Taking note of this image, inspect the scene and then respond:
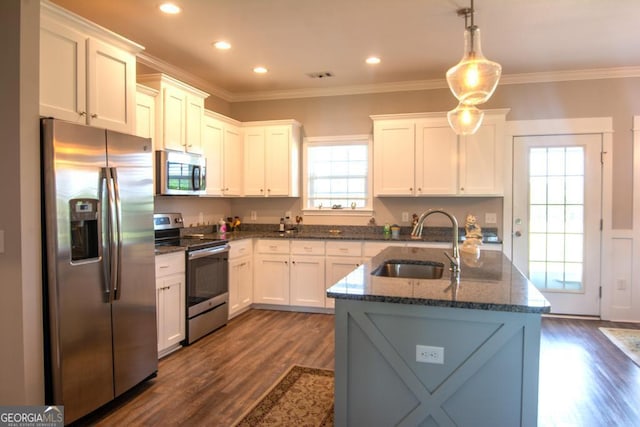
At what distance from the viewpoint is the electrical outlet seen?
1825 millimetres

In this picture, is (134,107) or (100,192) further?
(134,107)

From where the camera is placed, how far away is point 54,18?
2361 mm

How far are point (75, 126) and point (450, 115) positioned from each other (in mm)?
2538

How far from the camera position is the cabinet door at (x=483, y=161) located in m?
4.46

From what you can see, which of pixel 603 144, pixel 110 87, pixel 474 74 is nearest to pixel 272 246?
pixel 110 87

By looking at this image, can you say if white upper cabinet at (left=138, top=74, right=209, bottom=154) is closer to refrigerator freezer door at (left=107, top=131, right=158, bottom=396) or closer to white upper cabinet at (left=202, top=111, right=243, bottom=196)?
white upper cabinet at (left=202, top=111, right=243, bottom=196)

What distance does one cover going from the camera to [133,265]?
274 cm

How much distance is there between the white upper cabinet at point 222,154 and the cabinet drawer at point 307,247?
1.05 m

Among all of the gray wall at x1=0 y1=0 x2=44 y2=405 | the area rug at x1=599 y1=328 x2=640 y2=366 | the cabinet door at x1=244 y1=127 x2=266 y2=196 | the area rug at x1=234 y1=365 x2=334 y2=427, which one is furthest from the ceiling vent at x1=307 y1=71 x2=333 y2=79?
the area rug at x1=599 y1=328 x2=640 y2=366

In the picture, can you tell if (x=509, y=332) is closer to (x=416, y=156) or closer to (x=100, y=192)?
(x=100, y=192)

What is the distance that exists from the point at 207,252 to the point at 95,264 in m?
1.46

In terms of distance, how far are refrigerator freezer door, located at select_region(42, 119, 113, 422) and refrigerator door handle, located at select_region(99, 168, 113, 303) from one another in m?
0.02

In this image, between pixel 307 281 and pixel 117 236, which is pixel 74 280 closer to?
pixel 117 236

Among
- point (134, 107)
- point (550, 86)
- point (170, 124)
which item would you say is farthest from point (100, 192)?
point (550, 86)
